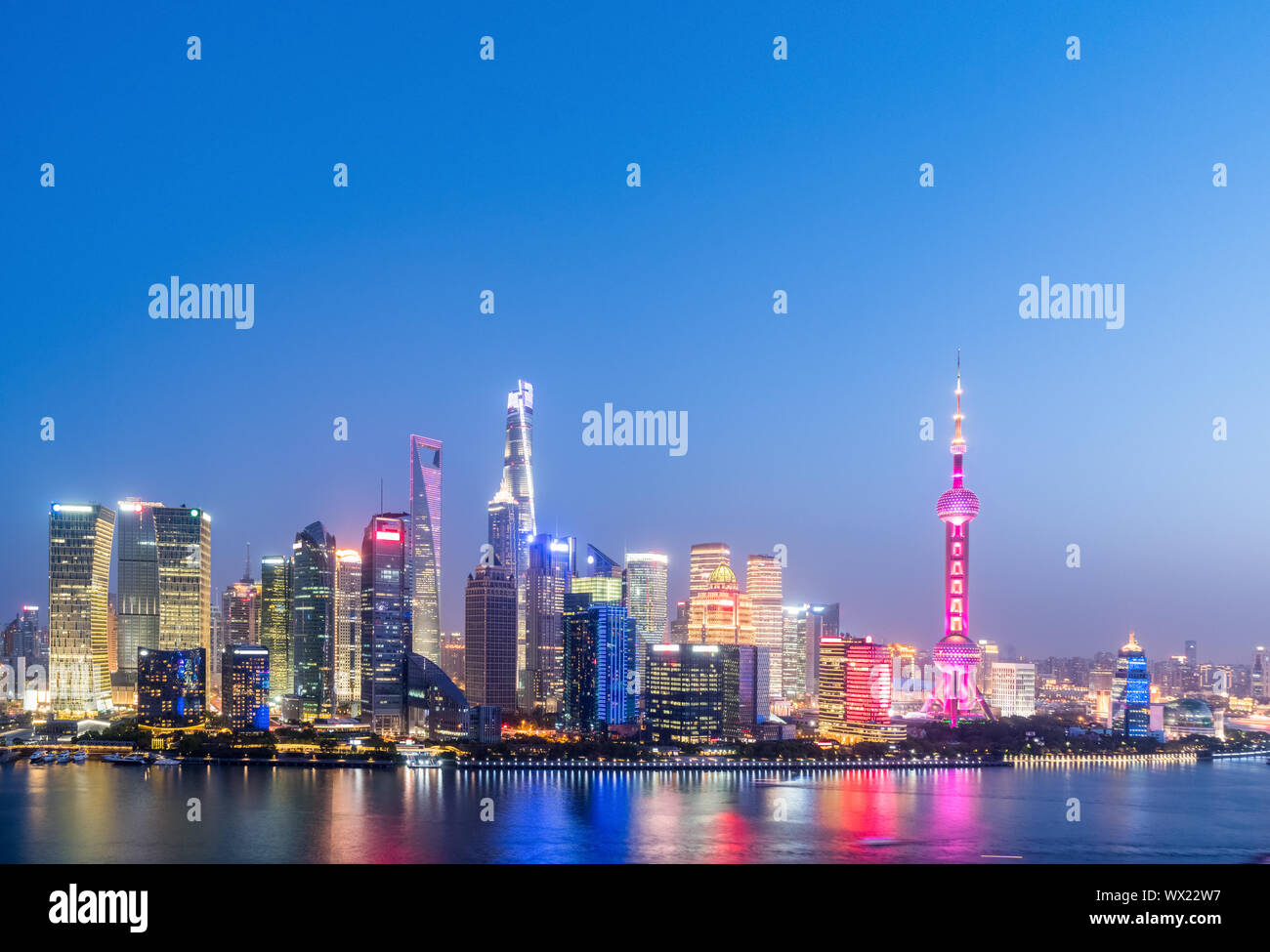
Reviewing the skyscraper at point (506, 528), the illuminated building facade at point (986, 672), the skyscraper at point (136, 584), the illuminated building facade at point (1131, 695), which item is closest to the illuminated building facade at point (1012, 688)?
the illuminated building facade at point (986, 672)

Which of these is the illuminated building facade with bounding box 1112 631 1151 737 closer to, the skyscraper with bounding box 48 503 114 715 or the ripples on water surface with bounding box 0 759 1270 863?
the ripples on water surface with bounding box 0 759 1270 863

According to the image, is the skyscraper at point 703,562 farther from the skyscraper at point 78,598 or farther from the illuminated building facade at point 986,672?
the skyscraper at point 78,598

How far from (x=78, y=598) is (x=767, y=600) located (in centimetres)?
3597

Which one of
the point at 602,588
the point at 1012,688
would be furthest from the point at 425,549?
the point at 1012,688

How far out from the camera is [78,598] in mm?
47375

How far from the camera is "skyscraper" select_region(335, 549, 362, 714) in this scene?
52.2 metres

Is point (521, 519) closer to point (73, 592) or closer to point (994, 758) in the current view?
point (73, 592)

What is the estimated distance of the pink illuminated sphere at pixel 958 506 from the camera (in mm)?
45594

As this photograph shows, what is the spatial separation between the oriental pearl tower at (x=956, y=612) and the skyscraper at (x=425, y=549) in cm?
2633
